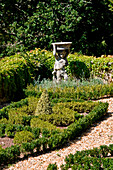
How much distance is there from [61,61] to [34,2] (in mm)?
5484

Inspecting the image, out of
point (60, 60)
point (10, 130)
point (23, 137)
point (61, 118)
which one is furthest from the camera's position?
point (60, 60)

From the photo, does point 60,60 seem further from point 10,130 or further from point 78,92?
point 10,130

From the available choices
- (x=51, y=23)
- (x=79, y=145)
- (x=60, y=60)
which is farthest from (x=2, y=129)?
(x=51, y=23)

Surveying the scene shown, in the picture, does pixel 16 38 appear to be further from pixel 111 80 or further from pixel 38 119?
pixel 38 119

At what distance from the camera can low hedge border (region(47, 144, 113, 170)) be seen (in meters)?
4.49

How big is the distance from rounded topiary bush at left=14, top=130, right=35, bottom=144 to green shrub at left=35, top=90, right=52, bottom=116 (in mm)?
1179

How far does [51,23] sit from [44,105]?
24.1 ft

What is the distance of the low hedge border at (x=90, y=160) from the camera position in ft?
14.7

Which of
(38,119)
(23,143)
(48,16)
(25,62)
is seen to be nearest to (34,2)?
(48,16)

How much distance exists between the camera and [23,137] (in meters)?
5.68

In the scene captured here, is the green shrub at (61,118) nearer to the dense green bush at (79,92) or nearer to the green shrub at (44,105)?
the green shrub at (44,105)

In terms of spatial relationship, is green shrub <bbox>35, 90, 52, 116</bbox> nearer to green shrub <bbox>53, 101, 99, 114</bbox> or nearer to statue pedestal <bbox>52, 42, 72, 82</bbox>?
green shrub <bbox>53, 101, 99, 114</bbox>

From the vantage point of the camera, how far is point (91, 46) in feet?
48.6

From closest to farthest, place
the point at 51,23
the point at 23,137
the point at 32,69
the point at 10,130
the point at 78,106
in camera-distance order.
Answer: the point at 23,137
the point at 10,130
the point at 78,106
the point at 32,69
the point at 51,23
